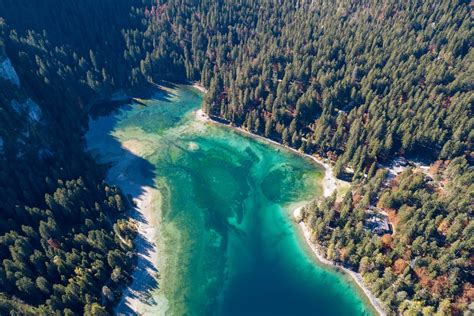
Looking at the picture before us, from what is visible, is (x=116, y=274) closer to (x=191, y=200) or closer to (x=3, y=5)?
(x=191, y=200)

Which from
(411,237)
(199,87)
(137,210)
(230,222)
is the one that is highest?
(199,87)

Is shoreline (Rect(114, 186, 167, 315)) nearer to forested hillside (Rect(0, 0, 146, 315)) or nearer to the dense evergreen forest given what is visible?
forested hillside (Rect(0, 0, 146, 315))

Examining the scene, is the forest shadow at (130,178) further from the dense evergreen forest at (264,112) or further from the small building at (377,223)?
the small building at (377,223)

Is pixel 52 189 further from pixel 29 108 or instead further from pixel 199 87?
pixel 199 87

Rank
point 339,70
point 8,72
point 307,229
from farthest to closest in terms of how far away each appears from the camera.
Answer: point 339,70 < point 8,72 < point 307,229

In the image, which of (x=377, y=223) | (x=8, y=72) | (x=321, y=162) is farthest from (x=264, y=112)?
(x=8, y=72)

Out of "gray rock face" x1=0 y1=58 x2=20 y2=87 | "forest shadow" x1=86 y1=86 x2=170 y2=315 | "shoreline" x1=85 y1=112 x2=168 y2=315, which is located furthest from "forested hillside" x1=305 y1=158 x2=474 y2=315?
"gray rock face" x1=0 y1=58 x2=20 y2=87
